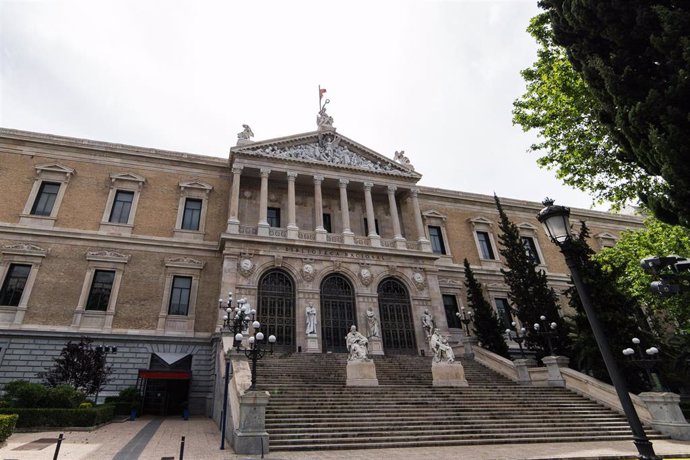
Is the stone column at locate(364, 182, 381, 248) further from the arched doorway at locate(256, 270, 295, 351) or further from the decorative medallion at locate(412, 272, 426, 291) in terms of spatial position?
the arched doorway at locate(256, 270, 295, 351)

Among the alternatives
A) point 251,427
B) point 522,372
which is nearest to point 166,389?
point 251,427

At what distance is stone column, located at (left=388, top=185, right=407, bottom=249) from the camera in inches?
943

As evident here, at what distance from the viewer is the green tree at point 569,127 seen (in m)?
13.2

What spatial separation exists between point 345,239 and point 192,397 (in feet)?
37.6

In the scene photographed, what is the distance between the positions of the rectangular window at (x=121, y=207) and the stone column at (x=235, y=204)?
589cm

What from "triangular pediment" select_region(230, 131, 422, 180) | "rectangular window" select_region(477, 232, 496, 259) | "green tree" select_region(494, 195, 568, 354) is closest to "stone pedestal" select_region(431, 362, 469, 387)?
"green tree" select_region(494, 195, 568, 354)

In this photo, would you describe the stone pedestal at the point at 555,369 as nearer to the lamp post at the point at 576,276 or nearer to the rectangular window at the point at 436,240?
Answer: the lamp post at the point at 576,276

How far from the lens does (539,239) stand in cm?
3116

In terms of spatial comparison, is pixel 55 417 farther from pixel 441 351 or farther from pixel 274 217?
pixel 274 217

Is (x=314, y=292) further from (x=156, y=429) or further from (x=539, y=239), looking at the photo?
(x=539, y=239)

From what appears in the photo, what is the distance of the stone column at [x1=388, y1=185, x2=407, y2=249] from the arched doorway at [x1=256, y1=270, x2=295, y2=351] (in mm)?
7273

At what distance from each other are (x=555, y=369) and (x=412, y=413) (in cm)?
788

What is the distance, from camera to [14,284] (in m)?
18.7

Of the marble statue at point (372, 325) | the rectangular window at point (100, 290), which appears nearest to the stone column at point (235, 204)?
the rectangular window at point (100, 290)
